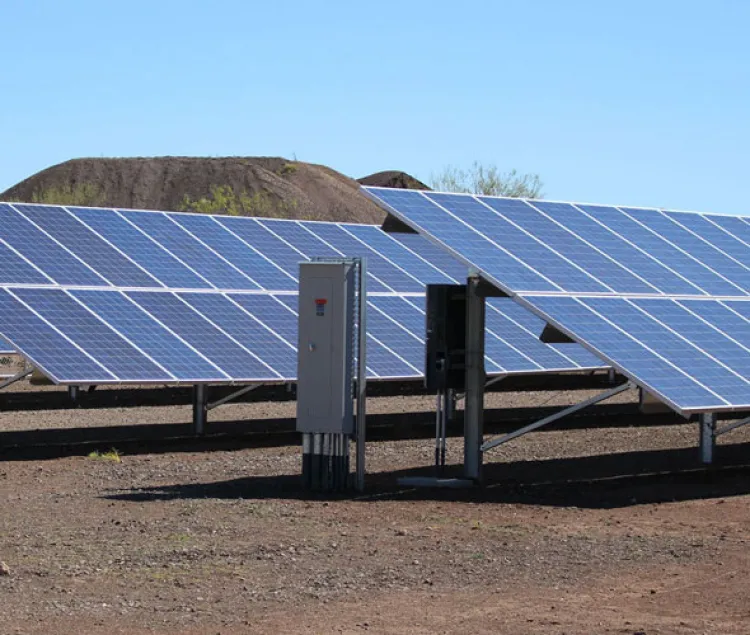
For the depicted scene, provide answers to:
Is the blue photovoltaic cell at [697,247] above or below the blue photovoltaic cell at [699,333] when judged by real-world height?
above

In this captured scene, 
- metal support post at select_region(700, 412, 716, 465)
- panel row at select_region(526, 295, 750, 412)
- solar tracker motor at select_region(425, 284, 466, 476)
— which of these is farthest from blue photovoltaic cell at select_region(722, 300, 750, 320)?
solar tracker motor at select_region(425, 284, 466, 476)

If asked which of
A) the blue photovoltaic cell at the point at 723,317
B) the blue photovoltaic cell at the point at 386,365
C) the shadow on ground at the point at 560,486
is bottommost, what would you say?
the shadow on ground at the point at 560,486

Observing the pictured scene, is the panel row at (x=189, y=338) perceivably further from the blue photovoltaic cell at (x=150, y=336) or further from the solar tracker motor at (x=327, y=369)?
the solar tracker motor at (x=327, y=369)

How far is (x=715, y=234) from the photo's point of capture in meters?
22.7

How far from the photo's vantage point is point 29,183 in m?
139

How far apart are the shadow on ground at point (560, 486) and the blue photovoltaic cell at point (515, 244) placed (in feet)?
7.91

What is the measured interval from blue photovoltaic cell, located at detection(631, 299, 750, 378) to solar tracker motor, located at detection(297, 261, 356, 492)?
3945 mm

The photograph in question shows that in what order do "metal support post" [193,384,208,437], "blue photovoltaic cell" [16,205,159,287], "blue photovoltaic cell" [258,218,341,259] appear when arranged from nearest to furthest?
"metal support post" [193,384,208,437]
"blue photovoltaic cell" [16,205,159,287]
"blue photovoltaic cell" [258,218,341,259]

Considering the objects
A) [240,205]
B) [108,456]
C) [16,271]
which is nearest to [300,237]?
[16,271]

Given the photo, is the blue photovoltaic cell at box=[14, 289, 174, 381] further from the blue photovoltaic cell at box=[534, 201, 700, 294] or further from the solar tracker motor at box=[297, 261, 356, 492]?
the blue photovoltaic cell at box=[534, 201, 700, 294]

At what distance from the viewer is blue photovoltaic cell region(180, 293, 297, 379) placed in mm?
22047

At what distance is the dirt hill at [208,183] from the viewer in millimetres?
124562

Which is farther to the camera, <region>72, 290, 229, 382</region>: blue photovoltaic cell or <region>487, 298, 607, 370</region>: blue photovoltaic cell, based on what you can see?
<region>487, 298, 607, 370</region>: blue photovoltaic cell

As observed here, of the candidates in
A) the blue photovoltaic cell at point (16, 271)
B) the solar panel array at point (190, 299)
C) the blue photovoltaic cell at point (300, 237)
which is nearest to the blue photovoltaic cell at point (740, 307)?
the solar panel array at point (190, 299)
